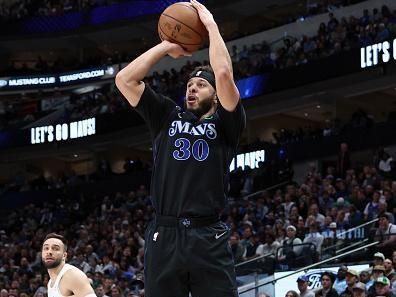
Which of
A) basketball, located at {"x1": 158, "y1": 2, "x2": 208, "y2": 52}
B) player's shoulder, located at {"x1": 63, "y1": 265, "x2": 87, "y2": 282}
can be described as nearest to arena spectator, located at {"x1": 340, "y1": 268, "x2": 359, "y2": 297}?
player's shoulder, located at {"x1": 63, "y1": 265, "x2": 87, "y2": 282}

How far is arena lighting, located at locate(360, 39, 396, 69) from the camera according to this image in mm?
24281

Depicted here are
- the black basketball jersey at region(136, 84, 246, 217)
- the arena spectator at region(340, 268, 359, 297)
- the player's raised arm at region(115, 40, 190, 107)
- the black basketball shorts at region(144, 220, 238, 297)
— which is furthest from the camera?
the arena spectator at region(340, 268, 359, 297)

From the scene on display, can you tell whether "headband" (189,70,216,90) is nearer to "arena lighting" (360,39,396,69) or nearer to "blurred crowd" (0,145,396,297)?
"blurred crowd" (0,145,396,297)

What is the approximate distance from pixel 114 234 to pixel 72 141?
1132cm

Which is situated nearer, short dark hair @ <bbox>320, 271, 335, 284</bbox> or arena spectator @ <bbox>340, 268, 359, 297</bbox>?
arena spectator @ <bbox>340, 268, 359, 297</bbox>

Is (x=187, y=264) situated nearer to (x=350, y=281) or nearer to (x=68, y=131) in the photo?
(x=350, y=281)

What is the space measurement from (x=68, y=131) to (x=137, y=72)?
94.3 feet

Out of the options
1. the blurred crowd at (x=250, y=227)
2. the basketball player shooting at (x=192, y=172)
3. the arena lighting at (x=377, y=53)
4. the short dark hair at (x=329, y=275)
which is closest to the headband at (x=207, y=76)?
the basketball player shooting at (x=192, y=172)

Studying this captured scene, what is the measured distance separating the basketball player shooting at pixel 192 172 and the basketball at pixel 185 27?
5 cm

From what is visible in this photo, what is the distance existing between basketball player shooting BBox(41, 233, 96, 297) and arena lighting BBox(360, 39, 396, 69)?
17.3m

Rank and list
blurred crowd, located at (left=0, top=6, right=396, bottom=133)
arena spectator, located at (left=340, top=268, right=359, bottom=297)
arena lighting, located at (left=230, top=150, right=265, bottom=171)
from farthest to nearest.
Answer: arena lighting, located at (left=230, top=150, right=265, bottom=171), blurred crowd, located at (left=0, top=6, right=396, bottom=133), arena spectator, located at (left=340, top=268, right=359, bottom=297)

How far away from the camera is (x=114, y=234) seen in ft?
77.9

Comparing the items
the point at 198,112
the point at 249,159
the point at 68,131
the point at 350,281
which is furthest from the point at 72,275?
the point at 68,131

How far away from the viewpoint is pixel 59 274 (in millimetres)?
8352
